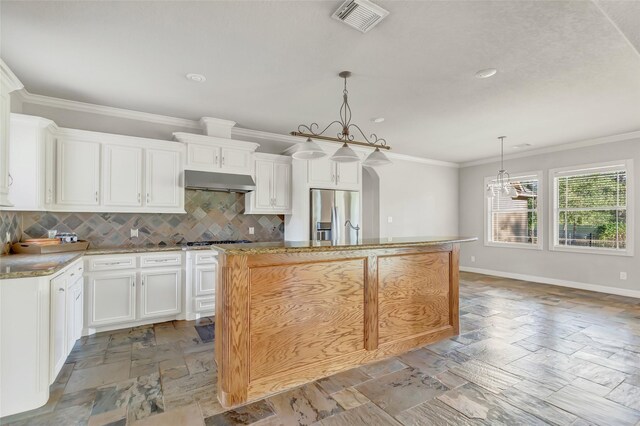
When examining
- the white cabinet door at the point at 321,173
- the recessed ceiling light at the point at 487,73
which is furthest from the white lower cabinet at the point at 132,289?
the recessed ceiling light at the point at 487,73

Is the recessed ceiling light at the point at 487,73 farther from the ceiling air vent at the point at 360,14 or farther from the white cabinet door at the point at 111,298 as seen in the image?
the white cabinet door at the point at 111,298

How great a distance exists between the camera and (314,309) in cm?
243

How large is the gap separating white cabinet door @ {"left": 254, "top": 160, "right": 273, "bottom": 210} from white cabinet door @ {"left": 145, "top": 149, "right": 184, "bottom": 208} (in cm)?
105

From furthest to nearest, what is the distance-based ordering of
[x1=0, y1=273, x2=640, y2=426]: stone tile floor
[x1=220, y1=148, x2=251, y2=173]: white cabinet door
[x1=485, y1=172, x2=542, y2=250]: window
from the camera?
[x1=485, y1=172, x2=542, y2=250]: window
[x1=220, y1=148, x2=251, y2=173]: white cabinet door
[x1=0, y1=273, x2=640, y2=426]: stone tile floor

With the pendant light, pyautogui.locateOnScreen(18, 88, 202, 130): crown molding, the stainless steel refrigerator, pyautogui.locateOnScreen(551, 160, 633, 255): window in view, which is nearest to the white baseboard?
pyautogui.locateOnScreen(551, 160, 633, 255): window

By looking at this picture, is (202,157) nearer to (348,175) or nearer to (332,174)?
(332,174)

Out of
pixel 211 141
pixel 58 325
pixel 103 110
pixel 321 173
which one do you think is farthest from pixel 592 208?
pixel 103 110

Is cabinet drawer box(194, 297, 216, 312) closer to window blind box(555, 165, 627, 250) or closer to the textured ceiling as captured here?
the textured ceiling

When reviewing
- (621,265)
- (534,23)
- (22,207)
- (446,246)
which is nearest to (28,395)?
(22,207)

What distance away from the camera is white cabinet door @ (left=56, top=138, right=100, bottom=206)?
11.3 feet

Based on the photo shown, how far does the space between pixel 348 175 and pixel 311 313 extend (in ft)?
10.4

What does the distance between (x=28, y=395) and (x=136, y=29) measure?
8.65ft

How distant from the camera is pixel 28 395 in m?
2.05

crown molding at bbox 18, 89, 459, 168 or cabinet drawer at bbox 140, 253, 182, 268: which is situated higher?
crown molding at bbox 18, 89, 459, 168
